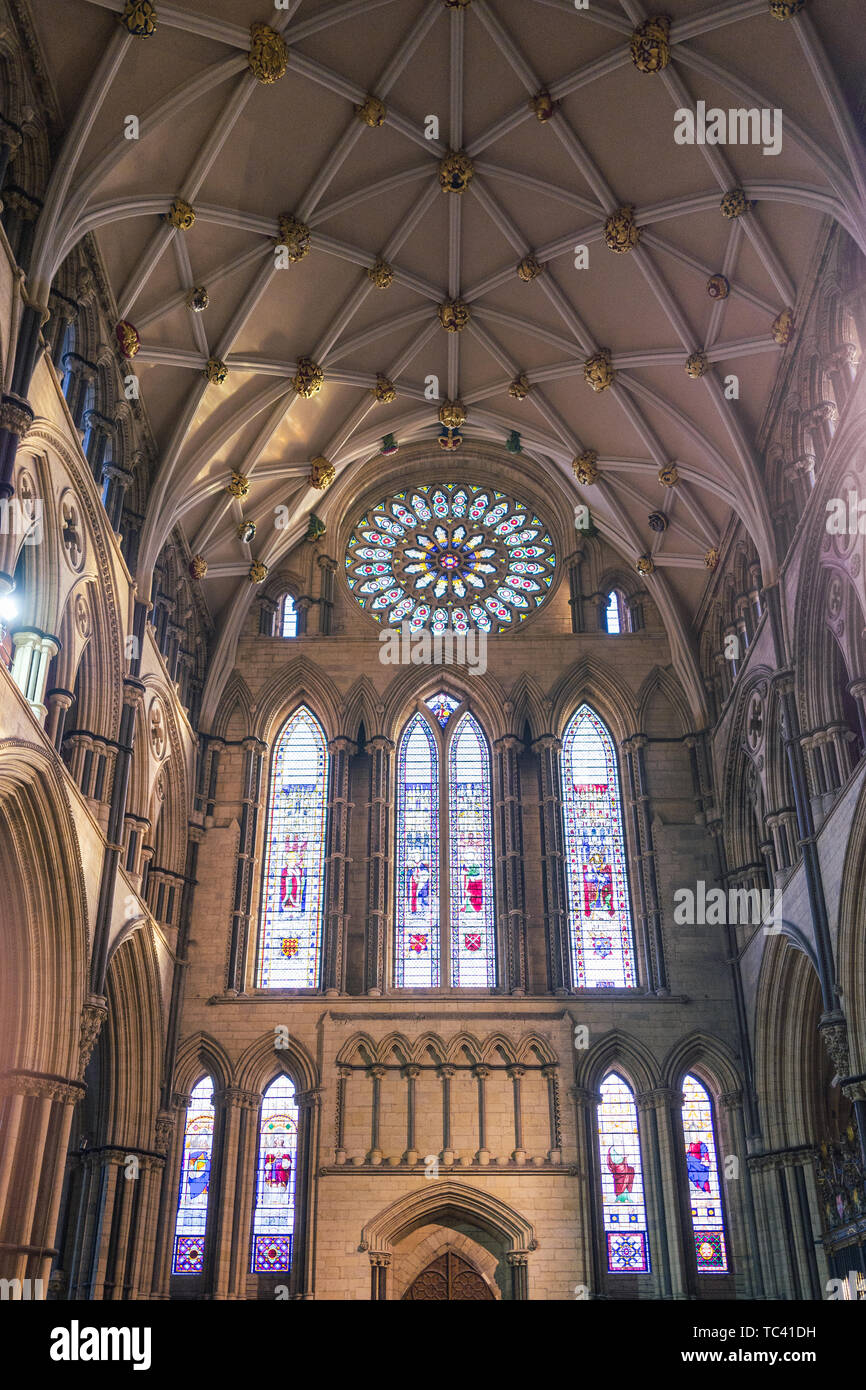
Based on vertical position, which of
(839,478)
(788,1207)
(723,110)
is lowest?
(788,1207)

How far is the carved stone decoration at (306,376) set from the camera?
64.0 ft

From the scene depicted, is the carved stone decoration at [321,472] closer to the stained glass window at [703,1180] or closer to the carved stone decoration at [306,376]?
the carved stone decoration at [306,376]

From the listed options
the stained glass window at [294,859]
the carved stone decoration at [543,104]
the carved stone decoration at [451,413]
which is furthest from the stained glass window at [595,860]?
the carved stone decoration at [543,104]

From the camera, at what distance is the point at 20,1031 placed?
13.8 meters

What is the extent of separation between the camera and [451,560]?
24.3m

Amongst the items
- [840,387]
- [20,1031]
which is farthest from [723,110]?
[20,1031]

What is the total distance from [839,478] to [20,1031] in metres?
11.5

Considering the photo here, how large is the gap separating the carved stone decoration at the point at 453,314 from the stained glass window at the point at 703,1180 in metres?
12.5

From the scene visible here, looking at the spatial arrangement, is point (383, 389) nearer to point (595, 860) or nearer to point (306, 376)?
point (306, 376)

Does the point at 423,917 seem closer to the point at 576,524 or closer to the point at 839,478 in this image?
the point at 576,524

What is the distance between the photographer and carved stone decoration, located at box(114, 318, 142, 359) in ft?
55.1

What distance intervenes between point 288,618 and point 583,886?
24.7ft

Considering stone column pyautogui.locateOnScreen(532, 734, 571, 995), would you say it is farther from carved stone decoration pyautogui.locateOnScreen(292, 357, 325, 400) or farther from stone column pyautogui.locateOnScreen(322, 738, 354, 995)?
carved stone decoration pyautogui.locateOnScreen(292, 357, 325, 400)

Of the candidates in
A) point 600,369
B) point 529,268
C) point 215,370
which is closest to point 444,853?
point 600,369
